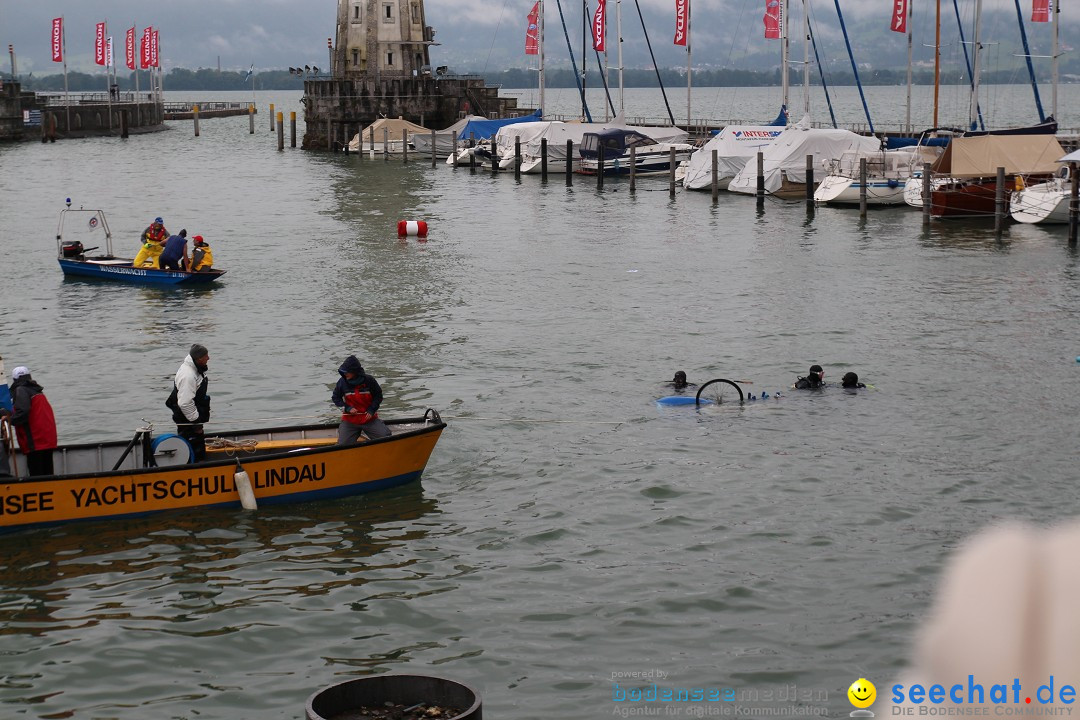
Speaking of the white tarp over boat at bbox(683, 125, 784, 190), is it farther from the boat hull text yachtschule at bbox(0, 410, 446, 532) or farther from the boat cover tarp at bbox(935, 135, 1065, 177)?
the boat hull text yachtschule at bbox(0, 410, 446, 532)

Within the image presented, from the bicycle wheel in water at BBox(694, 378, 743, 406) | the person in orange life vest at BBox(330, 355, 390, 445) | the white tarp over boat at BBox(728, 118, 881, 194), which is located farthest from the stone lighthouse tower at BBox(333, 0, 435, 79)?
the person in orange life vest at BBox(330, 355, 390, 445)

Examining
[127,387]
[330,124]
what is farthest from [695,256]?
[330,124]

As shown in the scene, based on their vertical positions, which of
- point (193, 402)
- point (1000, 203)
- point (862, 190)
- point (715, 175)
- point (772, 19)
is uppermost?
point (772, 19)

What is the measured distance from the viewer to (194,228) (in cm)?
4850

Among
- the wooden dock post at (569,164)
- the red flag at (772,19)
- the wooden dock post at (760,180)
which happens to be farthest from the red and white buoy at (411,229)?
the red flag at (772,19)

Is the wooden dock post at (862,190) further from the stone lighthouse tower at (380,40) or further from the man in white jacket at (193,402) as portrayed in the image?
the stone lighthouse tower at (380,40)

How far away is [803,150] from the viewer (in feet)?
176

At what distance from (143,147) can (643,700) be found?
104165 mm

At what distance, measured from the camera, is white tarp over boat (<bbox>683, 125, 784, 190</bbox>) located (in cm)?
5731

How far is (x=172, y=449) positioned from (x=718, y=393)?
9.39 metres

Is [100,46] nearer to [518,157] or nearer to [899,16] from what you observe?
[518,157]

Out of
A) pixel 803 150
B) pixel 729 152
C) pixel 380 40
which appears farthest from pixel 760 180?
pixel 380 40

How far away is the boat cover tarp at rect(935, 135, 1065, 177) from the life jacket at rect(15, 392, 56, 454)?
3758 cm

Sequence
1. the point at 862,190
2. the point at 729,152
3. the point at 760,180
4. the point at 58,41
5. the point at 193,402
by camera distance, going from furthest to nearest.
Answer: the point at 58,41, the point at 729,152, the point at 760,180, the point at 862,190, the point at 193,402
